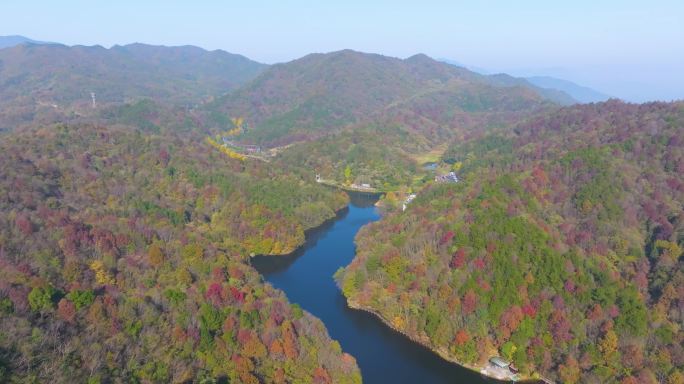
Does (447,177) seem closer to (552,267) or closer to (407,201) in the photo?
(407,201)

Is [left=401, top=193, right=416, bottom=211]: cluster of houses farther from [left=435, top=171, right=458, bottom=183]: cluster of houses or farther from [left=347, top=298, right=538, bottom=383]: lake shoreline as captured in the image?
[left=347, top=298, right=538, bottom=383]: lake shoreline

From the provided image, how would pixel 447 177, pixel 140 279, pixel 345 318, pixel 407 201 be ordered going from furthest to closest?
pixel 447 177, pixel 407 201, pixel 345 318, pixel 140 279

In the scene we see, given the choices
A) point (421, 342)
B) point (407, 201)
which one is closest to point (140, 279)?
point (421, 342)

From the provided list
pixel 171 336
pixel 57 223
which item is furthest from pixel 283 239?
pixel 171 336

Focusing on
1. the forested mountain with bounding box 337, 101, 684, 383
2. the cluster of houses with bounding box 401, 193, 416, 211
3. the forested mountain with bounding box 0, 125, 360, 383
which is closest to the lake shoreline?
the forested mountain with bounding box 337, 101, 684, 383

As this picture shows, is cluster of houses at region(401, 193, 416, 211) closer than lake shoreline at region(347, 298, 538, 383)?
No

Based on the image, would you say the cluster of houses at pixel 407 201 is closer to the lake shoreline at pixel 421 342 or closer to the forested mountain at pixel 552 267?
the forested mountain at pixel 552 267

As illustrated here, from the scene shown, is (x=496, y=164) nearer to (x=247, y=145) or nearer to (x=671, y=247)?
(x=671, y=247)
